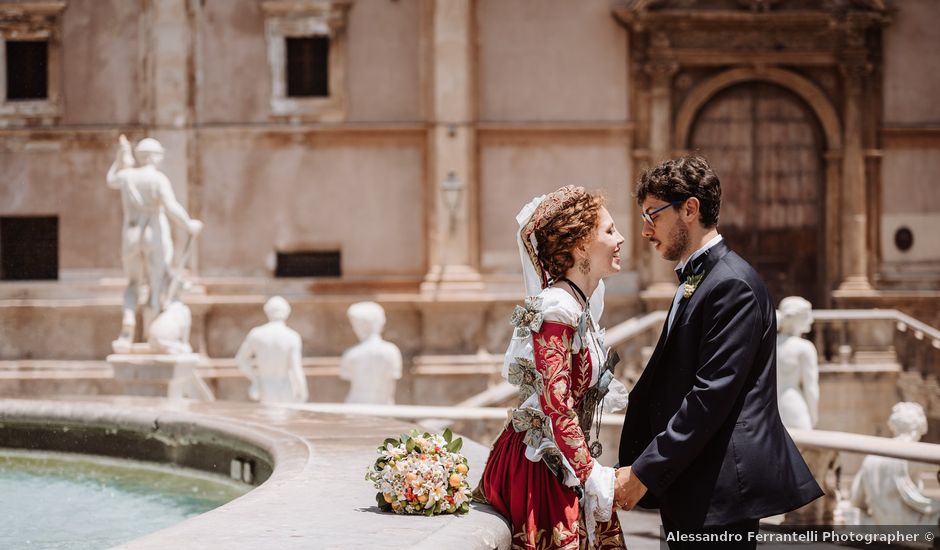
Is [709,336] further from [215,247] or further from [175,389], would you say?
[215,247]

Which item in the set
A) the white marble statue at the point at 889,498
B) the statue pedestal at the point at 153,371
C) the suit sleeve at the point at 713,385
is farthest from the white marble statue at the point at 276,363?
the suit sleeve at the point at 713,385

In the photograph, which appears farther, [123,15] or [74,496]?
[123,15]

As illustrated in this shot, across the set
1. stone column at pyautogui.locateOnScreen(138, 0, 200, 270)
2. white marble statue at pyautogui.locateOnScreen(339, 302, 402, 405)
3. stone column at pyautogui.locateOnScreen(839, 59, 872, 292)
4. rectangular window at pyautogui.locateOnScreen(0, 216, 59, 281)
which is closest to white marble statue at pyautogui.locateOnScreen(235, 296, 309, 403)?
white marble statue at pyautogui.locateOnScreen(339, 302, 402, 405)

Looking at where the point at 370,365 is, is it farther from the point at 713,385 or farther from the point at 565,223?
the point at 713,385

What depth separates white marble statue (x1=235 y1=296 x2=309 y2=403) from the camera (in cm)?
1170

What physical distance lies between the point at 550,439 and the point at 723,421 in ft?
1.79

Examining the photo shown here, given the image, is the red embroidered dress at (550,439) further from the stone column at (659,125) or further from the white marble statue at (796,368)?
the stone column at (659,125)

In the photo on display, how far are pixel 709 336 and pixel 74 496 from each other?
410 centimetres

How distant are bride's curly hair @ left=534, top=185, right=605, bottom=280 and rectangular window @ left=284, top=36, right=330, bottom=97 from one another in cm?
1467

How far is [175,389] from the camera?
12086 millimetres

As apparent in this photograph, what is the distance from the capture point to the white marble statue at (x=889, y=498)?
28.0ft

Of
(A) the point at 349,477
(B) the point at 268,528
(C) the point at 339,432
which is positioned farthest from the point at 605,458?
(B) the point at 268,528

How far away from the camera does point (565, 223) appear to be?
4332 millimetres

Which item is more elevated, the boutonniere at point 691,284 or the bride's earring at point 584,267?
the bride's earring at point 584,267
